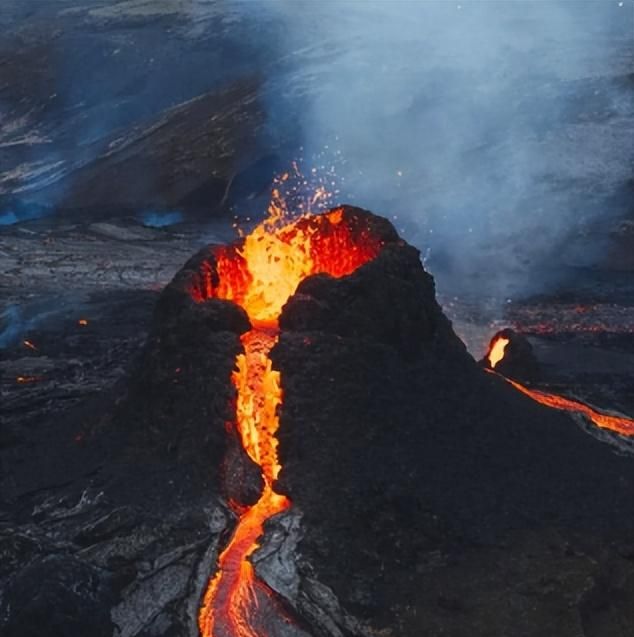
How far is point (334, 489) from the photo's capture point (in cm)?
789

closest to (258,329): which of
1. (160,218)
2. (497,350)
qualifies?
(497,350)

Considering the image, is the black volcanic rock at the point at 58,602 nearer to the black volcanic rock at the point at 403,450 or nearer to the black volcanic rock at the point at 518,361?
the black volcanic rock at the point at 403,450

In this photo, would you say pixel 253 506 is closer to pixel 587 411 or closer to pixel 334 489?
pixel 334 489

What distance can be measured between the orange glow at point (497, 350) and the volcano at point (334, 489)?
3085 mm

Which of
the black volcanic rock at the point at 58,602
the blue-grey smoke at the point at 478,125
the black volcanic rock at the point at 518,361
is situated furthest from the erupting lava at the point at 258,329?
the blue-grey smoke at the point at 478,125

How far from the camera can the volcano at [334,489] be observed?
707cm

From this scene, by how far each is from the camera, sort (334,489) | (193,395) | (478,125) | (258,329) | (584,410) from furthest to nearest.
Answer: (478,125) < (584,410) < (258,329) < (193,395) < (334,489)

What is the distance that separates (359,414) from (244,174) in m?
18.1

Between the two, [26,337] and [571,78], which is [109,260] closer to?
[26,337]

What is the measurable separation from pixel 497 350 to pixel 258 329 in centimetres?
462

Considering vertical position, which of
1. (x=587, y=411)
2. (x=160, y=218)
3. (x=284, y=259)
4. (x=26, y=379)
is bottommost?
(x=160, y=218)

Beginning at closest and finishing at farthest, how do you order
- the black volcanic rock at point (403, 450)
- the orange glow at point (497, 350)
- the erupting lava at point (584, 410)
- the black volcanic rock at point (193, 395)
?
the black volcanic rock at point (403, 450), the black volcanic rock at point (193, 395), the erupting lava at point (584, 410), the orange glow at point (497, 350)

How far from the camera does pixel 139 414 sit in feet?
28.2

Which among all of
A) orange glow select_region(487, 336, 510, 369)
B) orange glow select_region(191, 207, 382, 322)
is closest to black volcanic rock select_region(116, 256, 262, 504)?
orange glow select_region(191, 207, 382, 322)
